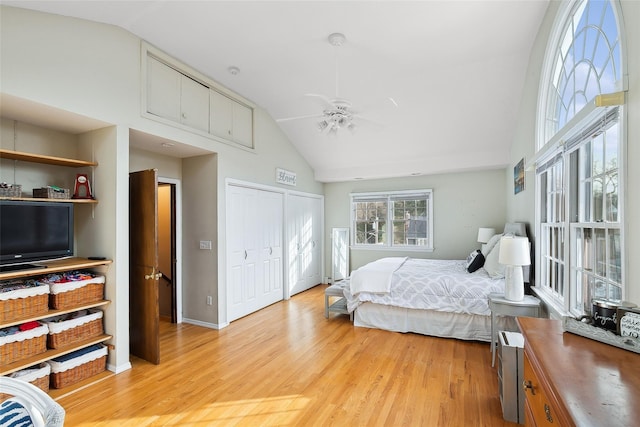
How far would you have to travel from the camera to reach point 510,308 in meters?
2.86

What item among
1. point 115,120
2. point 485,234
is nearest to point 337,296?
point 485,234

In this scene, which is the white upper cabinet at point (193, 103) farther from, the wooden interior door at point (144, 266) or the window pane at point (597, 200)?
the window pane at point (597, 200)

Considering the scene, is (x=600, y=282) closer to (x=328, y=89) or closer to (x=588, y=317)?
(x=588, y=317)

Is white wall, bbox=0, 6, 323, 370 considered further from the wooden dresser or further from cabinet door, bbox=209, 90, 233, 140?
the wooden dresser

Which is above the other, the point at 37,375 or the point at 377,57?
the point at 377,57

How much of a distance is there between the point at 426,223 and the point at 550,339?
4924 mm

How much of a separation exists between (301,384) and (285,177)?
3511 millimetres

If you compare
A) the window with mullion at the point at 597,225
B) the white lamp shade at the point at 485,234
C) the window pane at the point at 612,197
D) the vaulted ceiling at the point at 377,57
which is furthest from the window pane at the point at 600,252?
the white lamp shade at the point at 485,234

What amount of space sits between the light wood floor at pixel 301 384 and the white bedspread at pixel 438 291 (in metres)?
0.39

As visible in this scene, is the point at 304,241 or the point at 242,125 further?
the point at 304,241

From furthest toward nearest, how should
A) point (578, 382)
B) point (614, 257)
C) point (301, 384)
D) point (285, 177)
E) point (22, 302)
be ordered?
point (285, 177) → point (301, 384) → point (22, 302) → point (614, 257) → point (578, 382)

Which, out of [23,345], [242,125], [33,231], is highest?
[242,125]

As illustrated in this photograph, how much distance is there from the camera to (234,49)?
11.2 ft

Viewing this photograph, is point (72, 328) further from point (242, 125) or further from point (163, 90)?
point (242, 125)
